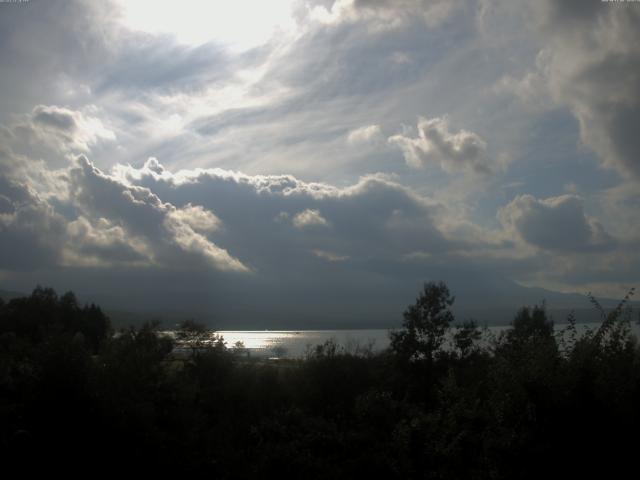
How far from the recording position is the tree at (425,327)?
49000mm

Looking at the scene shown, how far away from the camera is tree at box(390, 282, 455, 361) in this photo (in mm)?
49000

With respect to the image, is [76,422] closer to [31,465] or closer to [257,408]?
[31,465]

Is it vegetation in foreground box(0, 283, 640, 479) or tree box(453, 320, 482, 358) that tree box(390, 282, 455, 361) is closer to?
tree box(453, 320, 482, 358)

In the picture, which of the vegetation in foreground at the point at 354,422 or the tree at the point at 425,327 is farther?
the tree at the point at 425,327

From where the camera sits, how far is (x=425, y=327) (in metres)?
49.4

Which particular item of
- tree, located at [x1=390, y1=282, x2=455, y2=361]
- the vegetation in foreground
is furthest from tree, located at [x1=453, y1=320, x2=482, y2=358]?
the vegetation in foreground

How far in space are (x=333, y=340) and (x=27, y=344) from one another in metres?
35.1

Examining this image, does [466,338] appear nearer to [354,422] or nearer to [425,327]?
[425,327]

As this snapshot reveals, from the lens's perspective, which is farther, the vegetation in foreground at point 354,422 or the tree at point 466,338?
the tree at point 466,338

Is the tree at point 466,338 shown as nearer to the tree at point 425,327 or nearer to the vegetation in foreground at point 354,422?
the tree at point 425,327

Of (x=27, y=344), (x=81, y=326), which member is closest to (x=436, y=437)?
(x=27, y=344)

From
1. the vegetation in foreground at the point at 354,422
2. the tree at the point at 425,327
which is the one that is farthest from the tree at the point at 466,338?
the vegetation in foreground at the point at 354,422

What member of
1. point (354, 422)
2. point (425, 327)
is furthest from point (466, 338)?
point (354, 422)

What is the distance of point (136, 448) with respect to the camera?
1975 centimetres
